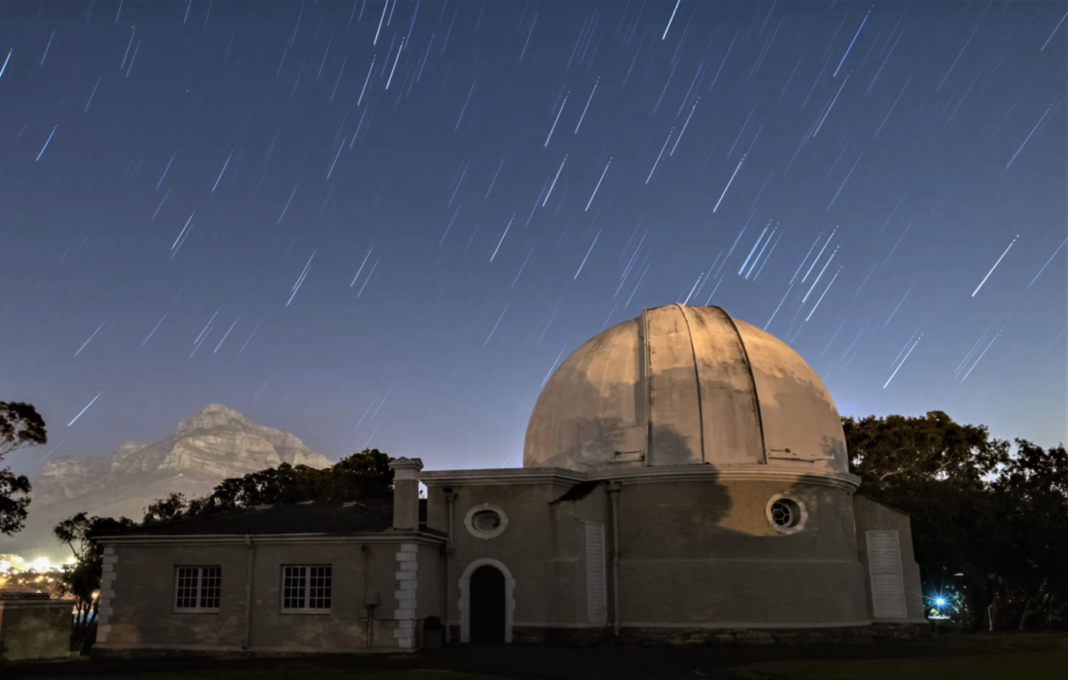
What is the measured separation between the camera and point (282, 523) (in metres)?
22.4

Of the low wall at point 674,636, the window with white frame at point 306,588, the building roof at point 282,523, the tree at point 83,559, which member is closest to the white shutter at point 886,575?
the low wall at point 674,636

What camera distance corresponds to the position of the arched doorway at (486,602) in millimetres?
22875

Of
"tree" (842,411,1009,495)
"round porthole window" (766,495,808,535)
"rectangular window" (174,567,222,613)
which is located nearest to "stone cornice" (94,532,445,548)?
"rectangular window" (174,567,222,613)

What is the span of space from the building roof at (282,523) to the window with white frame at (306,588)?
99 centimetres

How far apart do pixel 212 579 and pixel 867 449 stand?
1389 inches

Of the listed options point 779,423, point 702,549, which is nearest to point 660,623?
point 702,549

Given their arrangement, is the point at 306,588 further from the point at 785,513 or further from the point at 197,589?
the point at 785,513

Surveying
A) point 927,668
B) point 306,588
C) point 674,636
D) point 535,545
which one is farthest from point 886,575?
point 306,588

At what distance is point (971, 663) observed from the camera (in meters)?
17.1

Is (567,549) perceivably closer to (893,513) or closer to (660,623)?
(660,623)

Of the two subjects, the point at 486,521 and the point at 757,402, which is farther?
the point at 757,402

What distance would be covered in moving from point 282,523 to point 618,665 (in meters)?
9.64

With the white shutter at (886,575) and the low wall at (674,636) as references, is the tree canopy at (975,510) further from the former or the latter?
the low wall at (674,636)

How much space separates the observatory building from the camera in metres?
21.2
